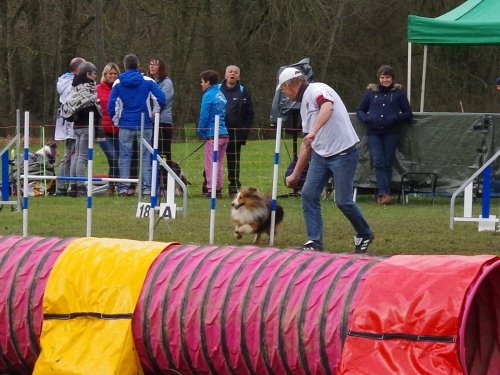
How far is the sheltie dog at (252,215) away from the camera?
10578 millimetres

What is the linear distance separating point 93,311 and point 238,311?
89 centimetres

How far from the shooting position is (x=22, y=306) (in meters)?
6.18

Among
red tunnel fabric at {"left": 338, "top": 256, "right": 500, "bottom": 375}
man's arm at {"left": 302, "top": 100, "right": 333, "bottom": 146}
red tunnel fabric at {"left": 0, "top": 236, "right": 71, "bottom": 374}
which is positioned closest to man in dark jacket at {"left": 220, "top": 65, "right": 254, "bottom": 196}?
man's arm at {"left": 302, "top": 100, "right": 333, "bottom": 146}

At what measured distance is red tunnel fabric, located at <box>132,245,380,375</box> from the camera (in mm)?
5434

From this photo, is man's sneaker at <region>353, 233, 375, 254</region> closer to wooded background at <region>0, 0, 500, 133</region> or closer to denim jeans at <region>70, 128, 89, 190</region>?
denim jeans at <region>70, 128, 89, 190</region>

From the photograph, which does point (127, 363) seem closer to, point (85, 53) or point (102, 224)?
point (102, 224)

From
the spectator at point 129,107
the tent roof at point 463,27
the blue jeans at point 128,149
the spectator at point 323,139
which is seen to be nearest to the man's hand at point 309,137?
the spectator at point 323,139

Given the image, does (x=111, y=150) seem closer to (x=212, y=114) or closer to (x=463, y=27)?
(x=212, y=114)

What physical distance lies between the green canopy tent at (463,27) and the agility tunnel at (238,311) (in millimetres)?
9198

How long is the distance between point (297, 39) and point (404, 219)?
57.1 ft

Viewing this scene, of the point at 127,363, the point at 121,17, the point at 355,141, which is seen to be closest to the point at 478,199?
the point at 355,141

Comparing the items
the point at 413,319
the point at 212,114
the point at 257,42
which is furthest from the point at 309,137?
the point at 257,42

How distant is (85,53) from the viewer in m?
31.3

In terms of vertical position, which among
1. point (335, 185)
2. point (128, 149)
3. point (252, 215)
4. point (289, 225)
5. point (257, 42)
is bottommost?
point (289, 225)
